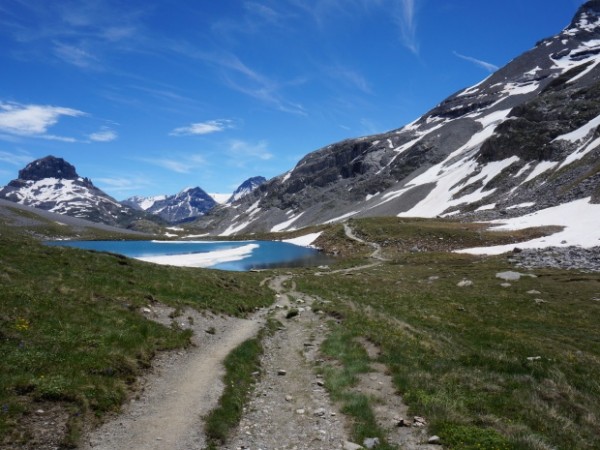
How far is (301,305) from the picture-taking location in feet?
112

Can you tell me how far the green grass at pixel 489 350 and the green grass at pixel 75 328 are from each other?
322 inches

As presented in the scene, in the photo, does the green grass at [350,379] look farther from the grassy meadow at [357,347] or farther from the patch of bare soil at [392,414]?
the patch of bare soil at [392,414]

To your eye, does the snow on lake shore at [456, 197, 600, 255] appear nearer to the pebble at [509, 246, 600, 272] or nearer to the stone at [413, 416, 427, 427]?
the pebble at [509, 246, 600, 272]

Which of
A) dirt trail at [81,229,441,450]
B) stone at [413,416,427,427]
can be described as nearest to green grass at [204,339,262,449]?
dirt trail at [81,229,441,450]

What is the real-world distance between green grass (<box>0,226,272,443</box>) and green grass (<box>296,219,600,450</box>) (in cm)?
817

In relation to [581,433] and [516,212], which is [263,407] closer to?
[581,433]

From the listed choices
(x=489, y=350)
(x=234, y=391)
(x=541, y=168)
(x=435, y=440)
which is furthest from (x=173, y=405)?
(x=541, y=168)

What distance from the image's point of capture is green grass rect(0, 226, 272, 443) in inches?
434

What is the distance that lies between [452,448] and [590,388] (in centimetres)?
958

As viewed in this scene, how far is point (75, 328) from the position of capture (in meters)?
15.5

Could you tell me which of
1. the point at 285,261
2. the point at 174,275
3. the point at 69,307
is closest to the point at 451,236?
the point at 285,261

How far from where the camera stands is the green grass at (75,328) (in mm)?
11023

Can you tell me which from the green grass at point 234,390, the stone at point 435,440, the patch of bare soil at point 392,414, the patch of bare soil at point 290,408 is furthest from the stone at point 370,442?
the green grass at point 234,390

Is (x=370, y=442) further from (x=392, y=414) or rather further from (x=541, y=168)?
(x=541, y=168)
